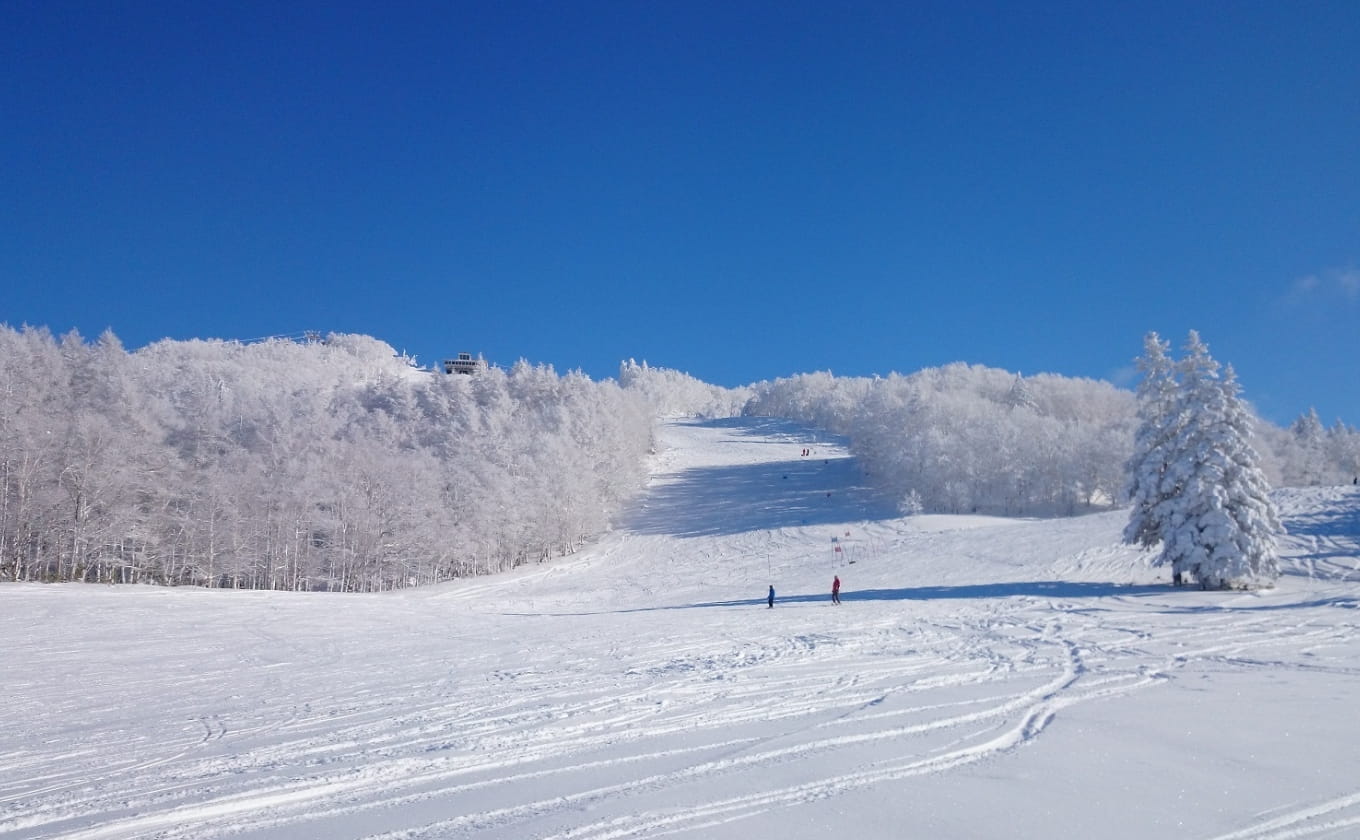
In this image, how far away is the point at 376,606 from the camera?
109 ft

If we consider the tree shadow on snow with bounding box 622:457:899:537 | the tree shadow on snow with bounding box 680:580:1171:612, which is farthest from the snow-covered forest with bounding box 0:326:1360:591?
the tree shadow on snow with bounding box 680:580:1171:612

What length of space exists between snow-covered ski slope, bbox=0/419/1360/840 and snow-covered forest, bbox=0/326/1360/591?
50.3ft

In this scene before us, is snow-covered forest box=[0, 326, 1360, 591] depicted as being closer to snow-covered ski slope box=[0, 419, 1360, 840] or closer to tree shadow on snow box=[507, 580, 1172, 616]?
tree shadow on snow box=[507, 580, 1172, 616]

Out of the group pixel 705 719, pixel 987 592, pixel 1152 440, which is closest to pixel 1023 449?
pixel 1152 440

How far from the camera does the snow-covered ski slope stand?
6543 mm

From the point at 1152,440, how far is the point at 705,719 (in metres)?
27.5

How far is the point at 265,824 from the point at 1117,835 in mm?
7459

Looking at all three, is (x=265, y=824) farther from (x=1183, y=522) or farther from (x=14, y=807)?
(x=1183, y=522)

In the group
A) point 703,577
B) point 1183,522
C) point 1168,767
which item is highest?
point 1183,522

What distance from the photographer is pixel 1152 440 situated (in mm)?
29625

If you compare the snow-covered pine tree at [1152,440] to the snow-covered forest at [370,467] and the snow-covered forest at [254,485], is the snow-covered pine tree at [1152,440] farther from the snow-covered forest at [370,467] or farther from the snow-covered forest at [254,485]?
the snow-covered forest at [254,485]

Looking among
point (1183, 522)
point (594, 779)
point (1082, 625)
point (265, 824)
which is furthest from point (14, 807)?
point (1183, 522)

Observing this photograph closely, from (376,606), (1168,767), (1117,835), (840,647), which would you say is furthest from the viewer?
(376,606)

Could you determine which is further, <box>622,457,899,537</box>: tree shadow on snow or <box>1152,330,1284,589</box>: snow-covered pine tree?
<box>622,457,899,537</box>: tree shadow on snow
